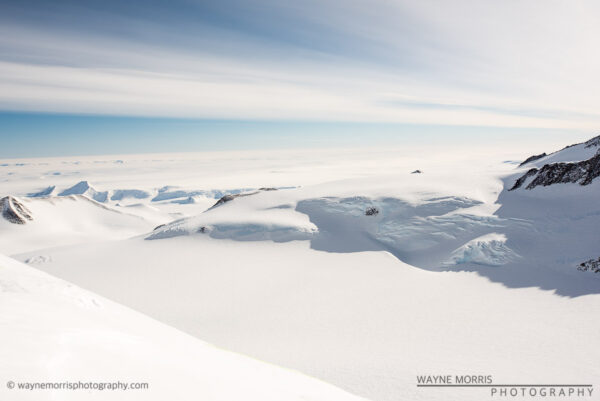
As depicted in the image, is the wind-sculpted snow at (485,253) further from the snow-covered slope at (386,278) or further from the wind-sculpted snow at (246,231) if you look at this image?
the wind-sculpted snow at (246,231)

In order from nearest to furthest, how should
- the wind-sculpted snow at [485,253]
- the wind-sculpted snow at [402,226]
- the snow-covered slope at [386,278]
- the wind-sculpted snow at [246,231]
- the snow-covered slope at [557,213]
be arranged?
1. the snow-covered slope at [386,278]
2. the snow-covered slope at [557,213]
3. the wind-sculpted snow at [485,253]
4. the wind-sculpted snow at [402,226]
5. the wind-sculpted snow at [246,231]

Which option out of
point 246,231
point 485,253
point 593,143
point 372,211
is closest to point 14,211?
point 246,231

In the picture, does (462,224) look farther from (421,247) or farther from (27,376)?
(27,376)

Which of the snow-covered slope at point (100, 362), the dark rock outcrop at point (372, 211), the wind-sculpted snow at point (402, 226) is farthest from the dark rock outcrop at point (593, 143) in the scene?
the snow-covered slope at point (100, 362)

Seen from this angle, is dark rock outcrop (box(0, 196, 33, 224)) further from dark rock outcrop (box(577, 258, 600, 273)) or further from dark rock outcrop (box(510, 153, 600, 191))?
dark rock outcrop (box(577, 258, 600, 273))

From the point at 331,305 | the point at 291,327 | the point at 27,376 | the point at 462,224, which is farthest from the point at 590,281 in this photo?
the point at 27,376

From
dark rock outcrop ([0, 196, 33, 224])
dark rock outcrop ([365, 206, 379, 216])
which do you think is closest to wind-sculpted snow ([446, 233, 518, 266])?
dark rock outcrop ([365, 206, 379, 216])

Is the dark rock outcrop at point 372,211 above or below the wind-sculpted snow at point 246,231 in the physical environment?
above

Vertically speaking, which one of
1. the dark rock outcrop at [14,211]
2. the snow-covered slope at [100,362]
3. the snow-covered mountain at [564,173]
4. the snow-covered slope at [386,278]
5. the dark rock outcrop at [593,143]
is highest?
the dark rock outcrop at [593,143]
